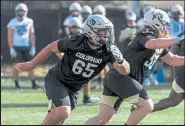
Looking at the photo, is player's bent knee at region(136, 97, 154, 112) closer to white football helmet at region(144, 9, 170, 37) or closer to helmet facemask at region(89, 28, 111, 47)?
white football helmet at region(144, 9, 170, 37)

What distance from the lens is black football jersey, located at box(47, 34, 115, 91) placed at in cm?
788

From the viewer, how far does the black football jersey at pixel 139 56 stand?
27.1ft

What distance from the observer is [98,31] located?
780cm

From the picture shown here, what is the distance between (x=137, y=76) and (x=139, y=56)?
0.31 metres

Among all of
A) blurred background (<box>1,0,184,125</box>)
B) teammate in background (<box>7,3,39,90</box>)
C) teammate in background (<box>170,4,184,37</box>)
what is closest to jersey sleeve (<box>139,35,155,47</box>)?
blurred background (<box>1,0,184,125</box>)

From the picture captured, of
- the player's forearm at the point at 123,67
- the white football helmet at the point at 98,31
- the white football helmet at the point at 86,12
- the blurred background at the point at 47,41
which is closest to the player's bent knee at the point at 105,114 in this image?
the player's forearm at the point at 123,67

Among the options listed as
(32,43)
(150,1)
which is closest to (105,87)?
(32,43)

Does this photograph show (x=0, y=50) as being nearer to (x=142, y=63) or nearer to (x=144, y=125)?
(x=144, y=125)

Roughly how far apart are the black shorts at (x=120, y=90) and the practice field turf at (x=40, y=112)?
1.89 metres

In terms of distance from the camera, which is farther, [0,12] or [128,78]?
[0,12]

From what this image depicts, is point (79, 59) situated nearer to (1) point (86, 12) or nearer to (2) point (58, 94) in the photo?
(2) point (58, 94)

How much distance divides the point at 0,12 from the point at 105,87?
1084 centimetres

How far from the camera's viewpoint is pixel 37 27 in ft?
62.3

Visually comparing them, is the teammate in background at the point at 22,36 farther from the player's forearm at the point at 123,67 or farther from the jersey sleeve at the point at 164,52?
the player's forearm at the point at 123,67
